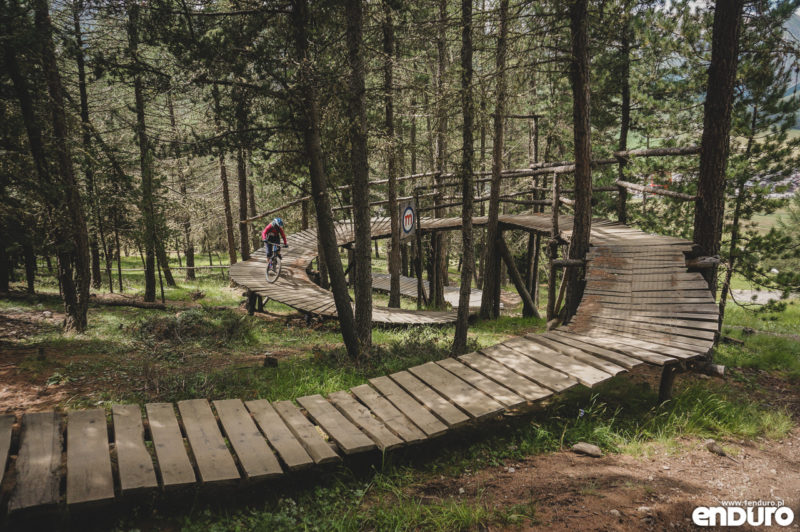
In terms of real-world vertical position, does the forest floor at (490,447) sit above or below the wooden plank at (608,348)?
below

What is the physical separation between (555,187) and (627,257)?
7.75 feet

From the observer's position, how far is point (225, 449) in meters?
3.58

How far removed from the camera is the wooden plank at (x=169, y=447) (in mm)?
3139

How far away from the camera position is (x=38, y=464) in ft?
10.4

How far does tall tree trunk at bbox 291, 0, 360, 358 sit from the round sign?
3.51 metres

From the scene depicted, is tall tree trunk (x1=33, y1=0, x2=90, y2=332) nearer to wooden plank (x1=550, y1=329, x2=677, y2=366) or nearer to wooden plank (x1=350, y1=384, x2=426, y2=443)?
wooden plank (x1=350, y1=384, x2=426, y2=443)

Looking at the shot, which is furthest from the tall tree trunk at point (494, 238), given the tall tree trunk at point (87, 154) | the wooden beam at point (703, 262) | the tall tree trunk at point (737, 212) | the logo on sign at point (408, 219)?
the tall tree trunk at point (87, 154)

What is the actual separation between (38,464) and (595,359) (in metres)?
5.66

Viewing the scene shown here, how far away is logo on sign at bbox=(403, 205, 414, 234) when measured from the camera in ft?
33.6

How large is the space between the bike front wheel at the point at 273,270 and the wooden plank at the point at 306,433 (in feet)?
29.2

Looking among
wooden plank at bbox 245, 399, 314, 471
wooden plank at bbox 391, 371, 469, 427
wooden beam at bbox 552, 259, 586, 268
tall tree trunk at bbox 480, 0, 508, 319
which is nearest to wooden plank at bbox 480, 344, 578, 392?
wooden plank at bbox 391, 371, 469, 427

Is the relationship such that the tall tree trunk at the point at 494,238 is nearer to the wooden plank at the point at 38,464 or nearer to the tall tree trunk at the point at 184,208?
the wooden plank at the point at 38,464

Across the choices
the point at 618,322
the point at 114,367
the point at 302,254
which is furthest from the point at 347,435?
the point at 302,254

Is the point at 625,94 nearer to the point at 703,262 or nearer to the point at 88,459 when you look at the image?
the point at 703,262
